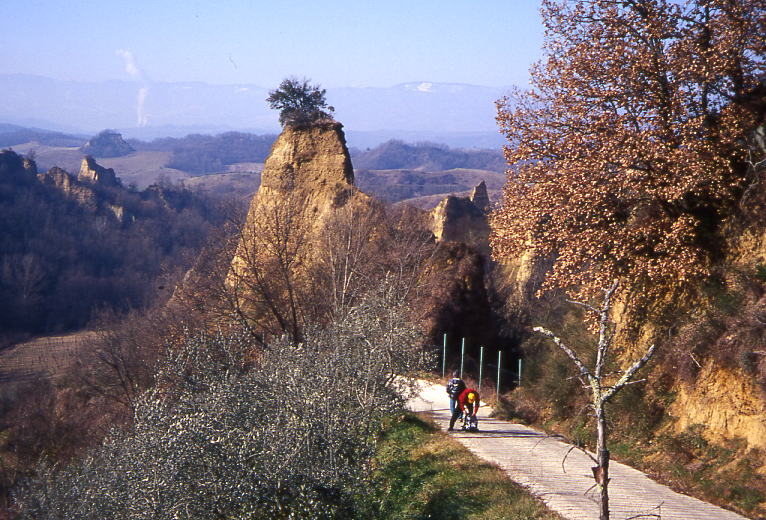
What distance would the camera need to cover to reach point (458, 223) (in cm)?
3834

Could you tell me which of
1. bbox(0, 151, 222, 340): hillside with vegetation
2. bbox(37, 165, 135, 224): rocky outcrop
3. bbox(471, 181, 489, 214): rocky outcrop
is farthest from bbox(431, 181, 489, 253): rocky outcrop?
bbox(37, 165, 135, 224): rocky outcrop

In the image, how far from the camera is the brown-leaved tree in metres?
11.2

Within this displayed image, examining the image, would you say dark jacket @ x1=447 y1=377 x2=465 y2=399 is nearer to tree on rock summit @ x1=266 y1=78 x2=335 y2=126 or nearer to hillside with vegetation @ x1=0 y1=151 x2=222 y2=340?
tree on rock summit @ x1=266 y1=78 x2=335 y2=126

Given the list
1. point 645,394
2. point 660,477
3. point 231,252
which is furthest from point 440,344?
point 660,477

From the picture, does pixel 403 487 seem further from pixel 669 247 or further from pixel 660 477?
pixel 669 247

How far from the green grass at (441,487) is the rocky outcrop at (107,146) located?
167268mm

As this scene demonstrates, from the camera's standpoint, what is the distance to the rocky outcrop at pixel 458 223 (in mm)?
37344

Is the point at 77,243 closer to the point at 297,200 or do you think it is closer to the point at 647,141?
the point at 297,200

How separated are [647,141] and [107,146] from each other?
175050mm

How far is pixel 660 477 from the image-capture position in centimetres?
1003

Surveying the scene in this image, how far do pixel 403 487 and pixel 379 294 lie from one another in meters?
6.52

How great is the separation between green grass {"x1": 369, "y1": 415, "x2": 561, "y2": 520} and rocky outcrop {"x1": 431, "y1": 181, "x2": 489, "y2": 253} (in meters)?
25.0

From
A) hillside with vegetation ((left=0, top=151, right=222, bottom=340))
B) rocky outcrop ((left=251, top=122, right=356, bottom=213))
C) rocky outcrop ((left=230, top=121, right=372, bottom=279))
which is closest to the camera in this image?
rocky outcrop ((left=230, top=121, right=372, bottom=279))

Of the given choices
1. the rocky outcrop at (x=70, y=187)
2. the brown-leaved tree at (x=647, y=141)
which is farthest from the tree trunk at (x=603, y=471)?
the rocky outcrop at (x=70, y=187)
